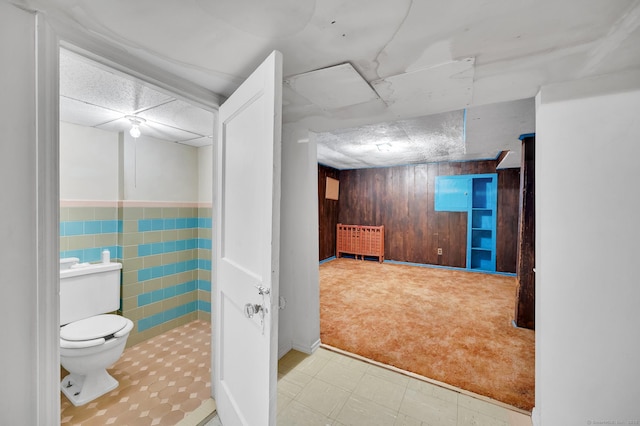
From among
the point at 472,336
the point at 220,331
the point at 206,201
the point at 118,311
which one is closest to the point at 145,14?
the point at 220,331

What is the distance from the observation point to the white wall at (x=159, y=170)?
2.27 meters

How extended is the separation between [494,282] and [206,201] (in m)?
4.17

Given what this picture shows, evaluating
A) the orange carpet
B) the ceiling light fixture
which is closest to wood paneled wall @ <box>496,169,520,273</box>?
the orange carpet

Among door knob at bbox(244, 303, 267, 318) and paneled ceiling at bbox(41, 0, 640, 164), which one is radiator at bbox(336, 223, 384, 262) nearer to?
paneled ceiling at bbox(41, 0, 640, 164)

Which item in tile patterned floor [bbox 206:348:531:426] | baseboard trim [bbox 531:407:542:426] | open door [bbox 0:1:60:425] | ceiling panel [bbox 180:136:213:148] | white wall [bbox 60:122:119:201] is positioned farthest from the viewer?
ceiling panel [bbox 180:136:213:148]

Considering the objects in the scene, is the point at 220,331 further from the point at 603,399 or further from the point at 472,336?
the point at 472,336

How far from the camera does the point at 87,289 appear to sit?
1992mm

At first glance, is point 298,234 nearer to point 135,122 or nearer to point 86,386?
point 135,122

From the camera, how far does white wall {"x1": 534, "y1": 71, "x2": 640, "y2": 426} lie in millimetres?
1152

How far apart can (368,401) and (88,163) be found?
2739 millimetres

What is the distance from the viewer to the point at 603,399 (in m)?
1.18

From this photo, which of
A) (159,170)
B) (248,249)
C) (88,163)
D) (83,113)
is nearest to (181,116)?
(83,113)

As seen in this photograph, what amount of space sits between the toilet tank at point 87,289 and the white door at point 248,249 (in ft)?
4.03

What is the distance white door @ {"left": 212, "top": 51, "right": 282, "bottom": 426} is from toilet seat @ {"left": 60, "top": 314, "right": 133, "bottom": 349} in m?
0.76
